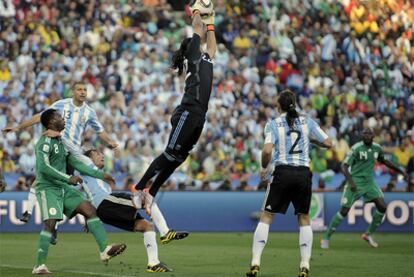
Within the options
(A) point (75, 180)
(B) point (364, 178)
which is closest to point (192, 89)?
(A) point (75, 180)

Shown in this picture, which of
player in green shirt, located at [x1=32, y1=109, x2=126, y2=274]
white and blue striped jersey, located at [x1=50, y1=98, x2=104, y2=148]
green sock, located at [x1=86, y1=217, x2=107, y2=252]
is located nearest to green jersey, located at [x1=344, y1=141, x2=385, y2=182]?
white and blue striped jersey, located at [x1=50, y1=98, x2=104, y2=148]

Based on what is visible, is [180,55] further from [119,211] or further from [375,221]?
[375,221]

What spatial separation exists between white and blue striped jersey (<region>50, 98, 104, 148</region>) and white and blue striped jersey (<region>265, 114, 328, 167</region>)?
4.12 m

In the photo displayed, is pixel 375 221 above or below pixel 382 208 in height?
below

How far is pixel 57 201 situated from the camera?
12703mm

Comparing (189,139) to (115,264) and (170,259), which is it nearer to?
(115,264)

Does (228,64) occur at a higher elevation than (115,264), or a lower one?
higher

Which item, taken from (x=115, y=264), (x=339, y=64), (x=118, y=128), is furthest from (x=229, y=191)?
(x=115, y=264)

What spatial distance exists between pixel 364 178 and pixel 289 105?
755 centimetres

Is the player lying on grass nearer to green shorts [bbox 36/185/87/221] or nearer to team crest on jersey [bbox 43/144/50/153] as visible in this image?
green shorts [bbox 36/185/87/221]

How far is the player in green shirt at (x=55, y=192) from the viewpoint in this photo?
41.0 feet

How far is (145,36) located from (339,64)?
5758mm

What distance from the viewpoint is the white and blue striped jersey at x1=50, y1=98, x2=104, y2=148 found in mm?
15219

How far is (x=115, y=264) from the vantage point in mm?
14195
